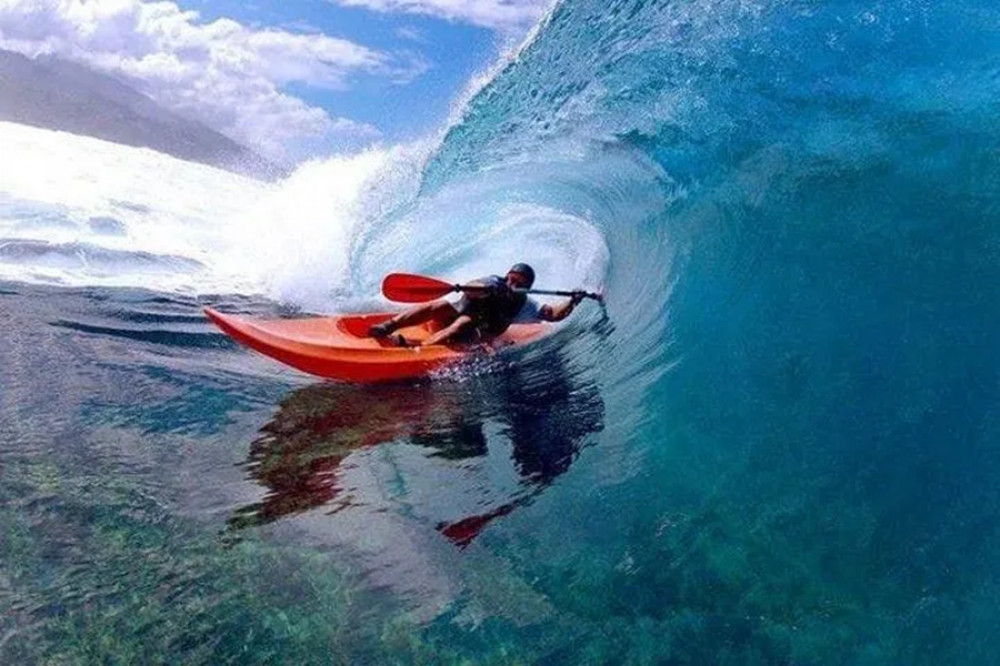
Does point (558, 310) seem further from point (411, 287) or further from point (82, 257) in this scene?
point (82, 257)

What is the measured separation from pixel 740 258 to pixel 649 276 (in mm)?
1193

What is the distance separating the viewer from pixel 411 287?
779 cm

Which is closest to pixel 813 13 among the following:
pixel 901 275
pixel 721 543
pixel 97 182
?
pixel 901 275

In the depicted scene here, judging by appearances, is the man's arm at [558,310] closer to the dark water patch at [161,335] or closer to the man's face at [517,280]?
the man's face at [517,280]

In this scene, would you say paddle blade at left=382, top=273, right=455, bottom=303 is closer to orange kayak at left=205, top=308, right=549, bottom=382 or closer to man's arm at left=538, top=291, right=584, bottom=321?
orange kayak at left=205, top=308, right=549, bottom=382

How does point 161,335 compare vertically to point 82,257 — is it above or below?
below

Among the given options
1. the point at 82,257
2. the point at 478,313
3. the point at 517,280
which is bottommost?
the point at 478,313

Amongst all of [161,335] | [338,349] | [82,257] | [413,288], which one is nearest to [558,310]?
[413,288]

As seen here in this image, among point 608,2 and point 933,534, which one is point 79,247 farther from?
point 933,534

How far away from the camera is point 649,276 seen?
9430mm

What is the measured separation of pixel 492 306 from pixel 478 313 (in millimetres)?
153

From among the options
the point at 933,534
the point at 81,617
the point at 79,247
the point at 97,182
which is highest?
the point at 97,182

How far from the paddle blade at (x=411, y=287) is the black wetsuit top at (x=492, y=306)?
240mm

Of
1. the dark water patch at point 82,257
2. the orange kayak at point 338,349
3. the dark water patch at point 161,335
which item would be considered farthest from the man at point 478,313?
the dark water patch at point 82,257
